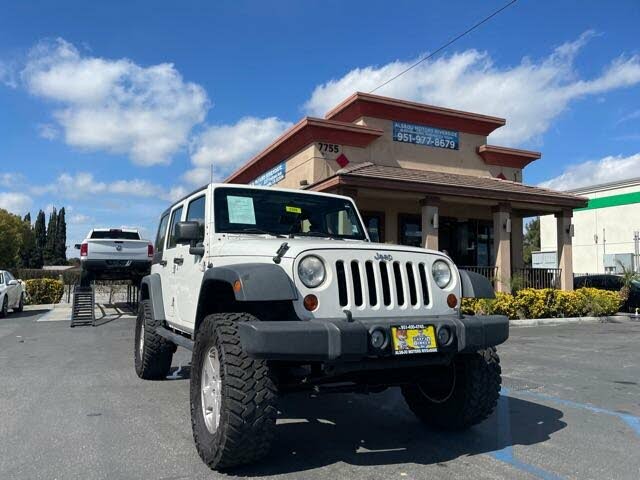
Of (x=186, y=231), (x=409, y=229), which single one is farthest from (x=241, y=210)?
(x=409, y=229)

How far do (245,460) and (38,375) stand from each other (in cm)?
501

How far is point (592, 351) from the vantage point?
31.7ft

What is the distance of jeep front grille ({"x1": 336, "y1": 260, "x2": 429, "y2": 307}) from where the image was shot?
3801mm

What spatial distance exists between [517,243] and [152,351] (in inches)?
599

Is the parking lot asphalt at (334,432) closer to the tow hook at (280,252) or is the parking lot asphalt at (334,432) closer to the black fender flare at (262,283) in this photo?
the black fender flare at (262,283)

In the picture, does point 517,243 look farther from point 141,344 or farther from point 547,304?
point 141,344

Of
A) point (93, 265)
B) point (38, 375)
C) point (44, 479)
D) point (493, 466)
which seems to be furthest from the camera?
point (93, 265)

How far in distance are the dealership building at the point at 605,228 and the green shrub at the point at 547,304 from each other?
84.4ft

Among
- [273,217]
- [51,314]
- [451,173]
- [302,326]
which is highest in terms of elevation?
[451,173]

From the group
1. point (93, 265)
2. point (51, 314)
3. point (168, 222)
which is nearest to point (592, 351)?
point (168, 222)

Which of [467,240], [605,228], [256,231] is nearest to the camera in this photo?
[256,231]

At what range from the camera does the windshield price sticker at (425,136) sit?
1677 cm

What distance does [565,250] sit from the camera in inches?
664

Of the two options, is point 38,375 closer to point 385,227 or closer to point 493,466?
point 493,466
